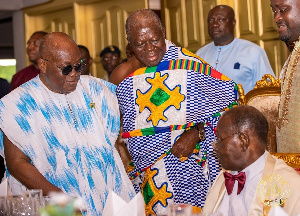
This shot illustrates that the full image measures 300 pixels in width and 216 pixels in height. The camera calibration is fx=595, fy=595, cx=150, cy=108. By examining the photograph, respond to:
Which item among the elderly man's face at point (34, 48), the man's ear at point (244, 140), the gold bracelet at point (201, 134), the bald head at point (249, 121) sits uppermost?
the elderly man's face at point (34, 48)

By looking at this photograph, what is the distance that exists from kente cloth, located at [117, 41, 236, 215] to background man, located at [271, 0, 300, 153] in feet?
1.67

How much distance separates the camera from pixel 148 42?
12.6 ft

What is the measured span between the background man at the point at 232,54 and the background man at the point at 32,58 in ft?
6.01

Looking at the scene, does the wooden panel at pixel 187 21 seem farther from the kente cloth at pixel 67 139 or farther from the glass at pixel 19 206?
the glass at pixel 19 206

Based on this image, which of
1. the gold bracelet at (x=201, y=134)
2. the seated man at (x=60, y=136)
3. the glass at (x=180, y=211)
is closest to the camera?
the glass at (x=180, y=211)

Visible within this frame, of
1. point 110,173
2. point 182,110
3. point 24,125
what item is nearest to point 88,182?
A: point 110,173

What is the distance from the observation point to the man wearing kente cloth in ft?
12.7

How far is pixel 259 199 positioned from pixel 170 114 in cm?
119

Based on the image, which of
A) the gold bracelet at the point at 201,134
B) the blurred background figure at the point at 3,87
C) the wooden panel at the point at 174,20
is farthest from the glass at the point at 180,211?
the wooden panel at the point at 174,20

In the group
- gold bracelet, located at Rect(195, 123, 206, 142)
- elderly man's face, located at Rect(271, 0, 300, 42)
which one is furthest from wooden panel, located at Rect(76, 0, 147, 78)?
elderly man's face, located at Rect(271, 0, 300, 42)

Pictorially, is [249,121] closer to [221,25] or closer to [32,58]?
[221,25]

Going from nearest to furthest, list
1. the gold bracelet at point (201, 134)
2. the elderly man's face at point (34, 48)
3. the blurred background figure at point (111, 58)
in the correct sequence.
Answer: the gold bracelet at point (201, 134) → the elderly man's face at point (34, 48) → the blurred background figure at point (111, 58)

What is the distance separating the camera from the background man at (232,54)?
6117mm

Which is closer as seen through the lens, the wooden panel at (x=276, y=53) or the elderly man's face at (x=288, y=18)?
the elderly man's face at (x=288, y=18)
